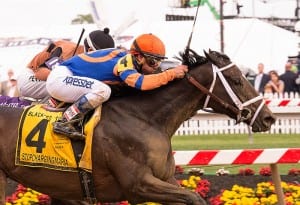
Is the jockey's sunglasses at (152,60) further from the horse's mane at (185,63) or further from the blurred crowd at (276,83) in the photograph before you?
the blurred crowd at (276,83)

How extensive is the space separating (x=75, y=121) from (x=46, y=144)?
378 millimetres

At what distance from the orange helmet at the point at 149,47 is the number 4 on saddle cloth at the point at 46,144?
0.64 metres

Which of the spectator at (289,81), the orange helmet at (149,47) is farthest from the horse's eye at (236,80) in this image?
the spectator at (289,81)

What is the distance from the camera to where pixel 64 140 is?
6.93 metres

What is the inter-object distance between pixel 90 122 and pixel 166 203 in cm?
97

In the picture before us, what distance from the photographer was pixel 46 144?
702 centimetres

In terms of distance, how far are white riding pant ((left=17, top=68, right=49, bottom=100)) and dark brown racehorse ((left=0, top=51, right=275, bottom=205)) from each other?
1.12 meters

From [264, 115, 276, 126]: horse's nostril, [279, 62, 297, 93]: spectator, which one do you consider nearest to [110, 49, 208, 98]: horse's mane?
[264, 115, 276, 126]: horse's nostril

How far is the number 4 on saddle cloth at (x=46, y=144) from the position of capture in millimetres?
6867

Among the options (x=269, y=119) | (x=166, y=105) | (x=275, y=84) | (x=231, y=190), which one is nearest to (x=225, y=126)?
(x=275, y=84)

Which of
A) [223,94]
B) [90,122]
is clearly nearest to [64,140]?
[90,122]

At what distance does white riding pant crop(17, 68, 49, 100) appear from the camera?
8.28m

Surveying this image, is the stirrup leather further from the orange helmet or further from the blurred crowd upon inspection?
the blurred crowd

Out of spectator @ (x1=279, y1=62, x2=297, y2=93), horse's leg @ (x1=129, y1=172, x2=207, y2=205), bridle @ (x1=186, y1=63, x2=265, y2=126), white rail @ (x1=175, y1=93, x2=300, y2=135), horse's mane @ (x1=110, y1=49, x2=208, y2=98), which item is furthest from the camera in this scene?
spectator @ (x1=279, y1=62, x2=297, y2=93)
